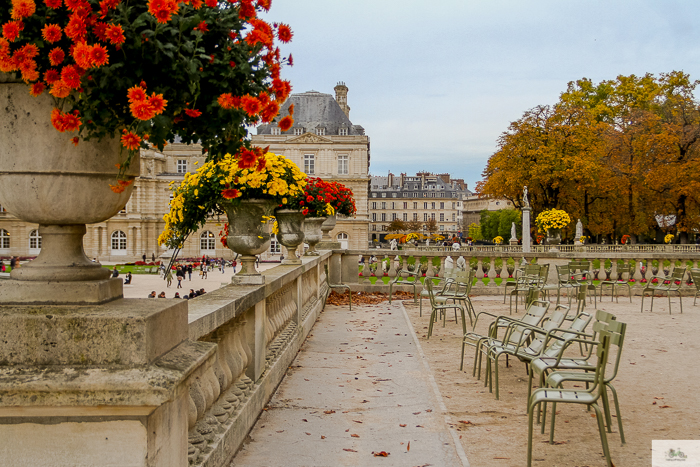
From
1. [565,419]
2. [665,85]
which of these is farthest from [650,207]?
[565,419]

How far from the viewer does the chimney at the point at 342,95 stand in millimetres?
64631

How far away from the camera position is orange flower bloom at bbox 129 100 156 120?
1819 millimetres

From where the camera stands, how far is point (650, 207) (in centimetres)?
3397

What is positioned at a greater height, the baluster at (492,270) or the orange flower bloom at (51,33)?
the orange flower bloom at (51,33)

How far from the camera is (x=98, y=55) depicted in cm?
180

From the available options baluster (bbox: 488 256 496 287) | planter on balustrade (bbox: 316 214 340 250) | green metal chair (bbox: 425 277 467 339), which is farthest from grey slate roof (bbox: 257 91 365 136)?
green metal chair (bbox: 425 277 467 339)

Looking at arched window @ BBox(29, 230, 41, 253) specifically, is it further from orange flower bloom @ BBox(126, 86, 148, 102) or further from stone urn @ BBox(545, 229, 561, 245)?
orange flower bloom @ BBox(126, 86, 148, 102)

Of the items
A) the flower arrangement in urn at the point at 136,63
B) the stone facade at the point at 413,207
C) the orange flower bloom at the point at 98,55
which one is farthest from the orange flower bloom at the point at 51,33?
the stone facade at the point at 413,207

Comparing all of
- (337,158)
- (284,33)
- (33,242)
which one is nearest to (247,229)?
(284,33)

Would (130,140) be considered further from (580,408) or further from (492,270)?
(492,270)

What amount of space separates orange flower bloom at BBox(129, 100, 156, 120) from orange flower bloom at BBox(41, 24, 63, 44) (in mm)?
291

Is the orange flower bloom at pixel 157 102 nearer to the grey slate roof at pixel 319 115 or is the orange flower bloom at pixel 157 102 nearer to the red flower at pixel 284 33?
the red flower at pixel 284 33

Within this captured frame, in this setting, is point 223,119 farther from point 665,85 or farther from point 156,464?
point 665,85

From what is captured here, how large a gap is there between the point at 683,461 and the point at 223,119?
3.49m
